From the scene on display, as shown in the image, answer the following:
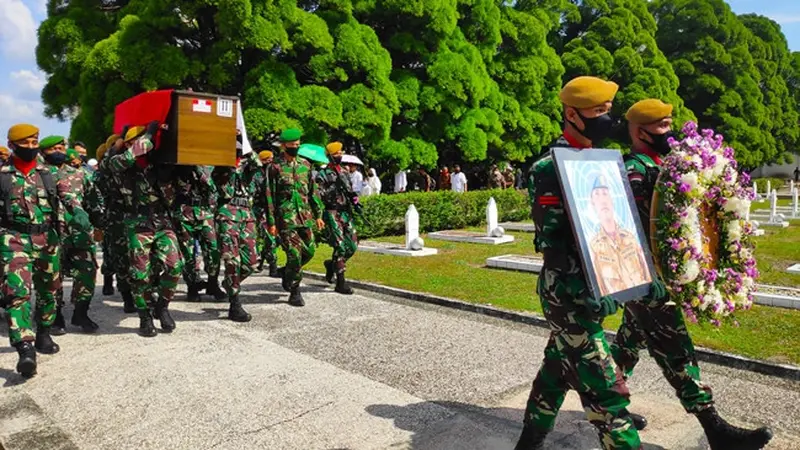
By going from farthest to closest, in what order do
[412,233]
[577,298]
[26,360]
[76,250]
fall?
[412,233] → [76,250] → [26,360] → [577,298]

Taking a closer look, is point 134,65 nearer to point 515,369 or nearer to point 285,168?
point 285,168

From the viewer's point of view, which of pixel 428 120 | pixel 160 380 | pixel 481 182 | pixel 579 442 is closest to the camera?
pixel 579 442

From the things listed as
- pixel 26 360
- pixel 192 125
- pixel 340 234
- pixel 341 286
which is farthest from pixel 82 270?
pixel 341 286

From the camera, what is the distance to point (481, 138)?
21656 millimetres

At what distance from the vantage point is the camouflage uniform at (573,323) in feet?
9.83

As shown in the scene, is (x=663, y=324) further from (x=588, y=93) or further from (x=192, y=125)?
(x=192, y=125)

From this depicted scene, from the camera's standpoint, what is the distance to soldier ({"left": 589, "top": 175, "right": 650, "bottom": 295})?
2.89m

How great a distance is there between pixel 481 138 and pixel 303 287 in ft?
44.8

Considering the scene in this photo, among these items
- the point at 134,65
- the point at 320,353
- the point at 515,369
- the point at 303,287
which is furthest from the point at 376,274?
the point at 134,65

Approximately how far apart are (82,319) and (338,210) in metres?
3.39

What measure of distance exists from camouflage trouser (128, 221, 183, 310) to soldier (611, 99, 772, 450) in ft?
14.8

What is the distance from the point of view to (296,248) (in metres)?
7.73

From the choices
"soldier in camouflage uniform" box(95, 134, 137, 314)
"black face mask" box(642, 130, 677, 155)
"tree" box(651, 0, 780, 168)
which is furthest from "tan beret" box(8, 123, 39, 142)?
"tree" box(651, 0, 780, 168)

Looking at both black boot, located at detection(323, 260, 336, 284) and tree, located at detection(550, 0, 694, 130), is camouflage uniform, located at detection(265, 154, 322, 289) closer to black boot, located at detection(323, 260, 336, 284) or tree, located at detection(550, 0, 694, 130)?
black boot, located at detection(323, 260, 336, 284)
